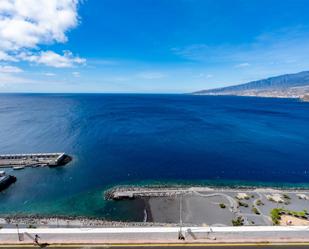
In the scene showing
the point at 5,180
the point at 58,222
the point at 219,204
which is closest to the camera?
the point at 58,222

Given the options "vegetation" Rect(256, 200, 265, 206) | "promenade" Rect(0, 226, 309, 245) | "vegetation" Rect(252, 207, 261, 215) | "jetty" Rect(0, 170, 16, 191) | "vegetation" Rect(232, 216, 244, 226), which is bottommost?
"vegetation" Rect(256, 200, 265, 206)

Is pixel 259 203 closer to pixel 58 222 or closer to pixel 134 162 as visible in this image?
pixel 134 162

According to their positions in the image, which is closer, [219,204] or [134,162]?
[219,204]

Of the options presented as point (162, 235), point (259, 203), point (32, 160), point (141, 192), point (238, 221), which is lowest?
point (259, 203)

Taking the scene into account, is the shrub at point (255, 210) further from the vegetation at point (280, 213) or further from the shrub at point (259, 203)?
the shrub at point (259, 203)

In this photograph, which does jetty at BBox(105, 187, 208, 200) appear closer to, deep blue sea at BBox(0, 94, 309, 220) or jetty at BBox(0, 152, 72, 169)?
deep blue sea at BBox(0, 94, 309, 220)

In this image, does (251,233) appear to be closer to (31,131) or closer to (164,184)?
(164,184)

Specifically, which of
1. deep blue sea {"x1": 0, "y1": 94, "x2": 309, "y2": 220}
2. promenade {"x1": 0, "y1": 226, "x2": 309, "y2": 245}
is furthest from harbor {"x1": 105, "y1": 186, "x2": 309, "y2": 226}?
promenade {"x1": 0, "y1": 226, "x2": 309, "y2": 245}

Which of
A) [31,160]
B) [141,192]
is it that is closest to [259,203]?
[141,192]

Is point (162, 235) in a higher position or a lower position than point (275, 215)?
higher
